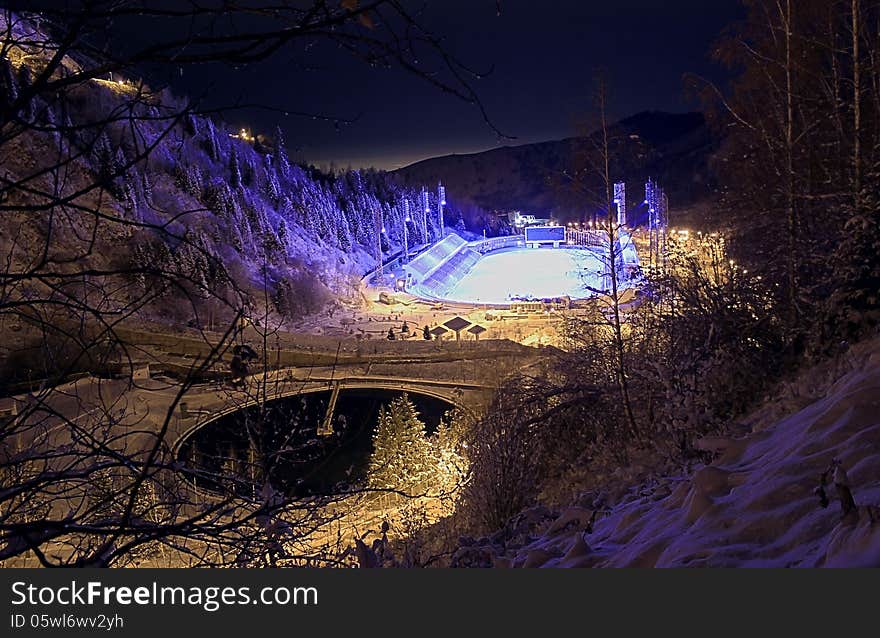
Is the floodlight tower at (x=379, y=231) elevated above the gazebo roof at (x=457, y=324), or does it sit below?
above

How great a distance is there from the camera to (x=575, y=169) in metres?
8.15

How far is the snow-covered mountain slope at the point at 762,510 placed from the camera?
2.45 m

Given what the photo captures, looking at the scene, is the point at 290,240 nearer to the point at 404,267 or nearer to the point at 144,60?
the point at 404,267

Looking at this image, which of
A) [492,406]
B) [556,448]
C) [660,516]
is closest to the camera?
[660,516]

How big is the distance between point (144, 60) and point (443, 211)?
237ft

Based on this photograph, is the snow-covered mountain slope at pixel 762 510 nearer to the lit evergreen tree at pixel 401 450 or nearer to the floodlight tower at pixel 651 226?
the floodlight tower at pixel 651 226

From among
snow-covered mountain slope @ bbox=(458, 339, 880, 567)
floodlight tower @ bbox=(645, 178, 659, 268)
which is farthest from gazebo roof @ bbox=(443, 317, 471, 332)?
snow-covered mountain slope @ bbox=(458, 339, 880, 567)

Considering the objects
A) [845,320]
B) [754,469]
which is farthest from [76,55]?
[845,320]

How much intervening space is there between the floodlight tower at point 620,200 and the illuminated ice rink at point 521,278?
79.3 feet

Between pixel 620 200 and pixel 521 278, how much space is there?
36908 mm

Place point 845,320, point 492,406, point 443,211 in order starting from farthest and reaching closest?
point 443,211, point 492,406, point 845,320

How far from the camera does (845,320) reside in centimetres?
600

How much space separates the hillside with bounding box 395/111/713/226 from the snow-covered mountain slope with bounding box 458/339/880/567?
4029 mm

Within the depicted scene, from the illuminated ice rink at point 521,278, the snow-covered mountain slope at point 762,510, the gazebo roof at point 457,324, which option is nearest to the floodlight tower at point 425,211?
the illuminated ice rink at point 521,278
